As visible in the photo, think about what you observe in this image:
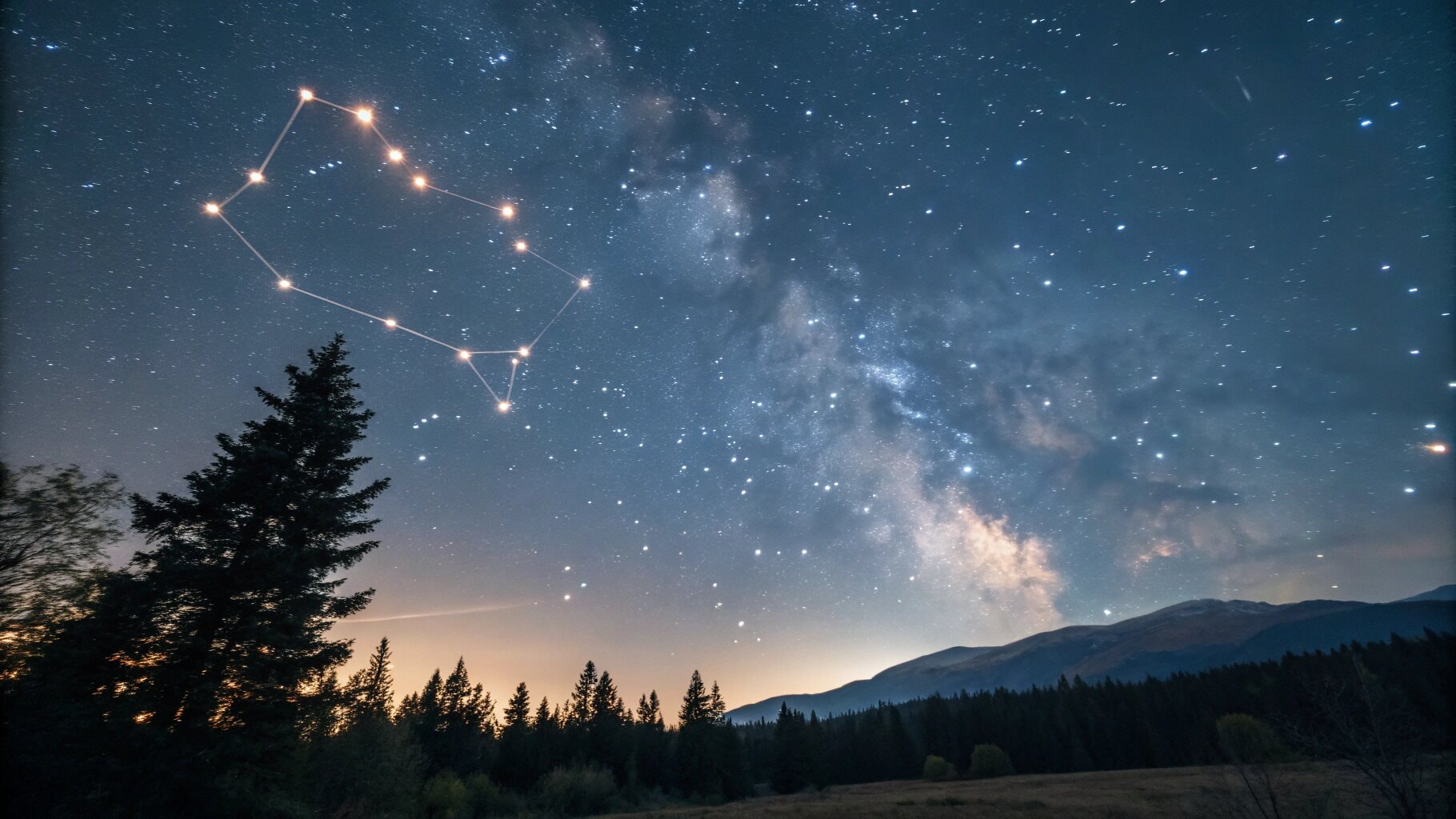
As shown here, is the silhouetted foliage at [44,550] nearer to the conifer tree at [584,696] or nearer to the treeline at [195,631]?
the treeline at [195,631]

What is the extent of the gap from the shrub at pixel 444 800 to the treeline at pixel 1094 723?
41909 millimetres

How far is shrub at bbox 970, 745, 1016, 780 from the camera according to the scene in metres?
68.1

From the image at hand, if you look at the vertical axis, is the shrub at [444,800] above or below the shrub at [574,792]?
above

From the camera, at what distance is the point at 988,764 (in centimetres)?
6831

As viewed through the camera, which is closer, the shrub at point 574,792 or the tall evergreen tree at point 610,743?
the shrub at point 574,792

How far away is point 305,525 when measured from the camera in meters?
14.2

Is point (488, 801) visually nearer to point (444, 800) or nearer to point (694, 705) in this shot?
point (444, 800)

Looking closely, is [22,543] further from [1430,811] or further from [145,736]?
[1430,811]

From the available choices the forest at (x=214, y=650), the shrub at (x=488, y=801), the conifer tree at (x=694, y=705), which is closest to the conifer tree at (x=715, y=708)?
the conifer tree at (x=694, y=705)

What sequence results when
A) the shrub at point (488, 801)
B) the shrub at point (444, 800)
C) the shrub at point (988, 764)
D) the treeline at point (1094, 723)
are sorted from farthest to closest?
the shrub at point (988, 764)
the treeline at point (1094, 723)
the shrub at point (488, 801)
the shrub at point (444, 800)

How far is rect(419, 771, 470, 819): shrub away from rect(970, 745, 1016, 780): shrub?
60.4 metres

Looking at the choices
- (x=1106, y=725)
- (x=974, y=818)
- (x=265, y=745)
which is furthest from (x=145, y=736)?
(x=1106, y=725)

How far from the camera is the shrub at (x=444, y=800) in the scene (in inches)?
1388

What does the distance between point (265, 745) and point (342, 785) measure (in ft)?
71.2
